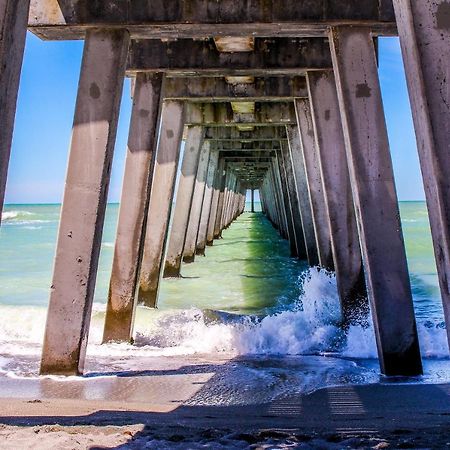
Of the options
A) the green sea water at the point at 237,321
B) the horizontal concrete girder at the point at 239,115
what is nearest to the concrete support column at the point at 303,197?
the green sea water at the point at 237,321

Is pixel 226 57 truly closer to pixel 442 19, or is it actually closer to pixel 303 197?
pixel 442 19

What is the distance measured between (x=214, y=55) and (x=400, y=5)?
12.7 feet

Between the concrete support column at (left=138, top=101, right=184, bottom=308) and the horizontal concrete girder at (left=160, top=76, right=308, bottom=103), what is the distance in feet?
2.19

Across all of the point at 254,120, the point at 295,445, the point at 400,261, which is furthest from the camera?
the point at 254,120

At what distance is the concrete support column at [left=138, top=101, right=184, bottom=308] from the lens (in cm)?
805

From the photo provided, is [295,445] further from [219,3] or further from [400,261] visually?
[219,3]

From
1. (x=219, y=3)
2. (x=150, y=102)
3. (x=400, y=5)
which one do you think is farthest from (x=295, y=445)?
(x=150, y=102)

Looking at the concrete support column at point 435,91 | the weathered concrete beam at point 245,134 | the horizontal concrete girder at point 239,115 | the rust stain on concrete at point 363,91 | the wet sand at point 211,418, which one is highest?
the weathered concrete beam at point 245,134

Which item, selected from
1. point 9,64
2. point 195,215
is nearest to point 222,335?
point 9,64

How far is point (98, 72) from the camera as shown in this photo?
430 cm

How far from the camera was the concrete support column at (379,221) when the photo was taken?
13.4ft

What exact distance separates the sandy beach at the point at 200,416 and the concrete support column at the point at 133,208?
1.40 m

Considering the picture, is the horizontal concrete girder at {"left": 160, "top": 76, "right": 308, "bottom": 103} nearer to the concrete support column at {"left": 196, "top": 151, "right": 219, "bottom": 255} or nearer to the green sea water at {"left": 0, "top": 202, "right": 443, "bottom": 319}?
the green sea water at {"left": 0, "top": 202, "right": 443, "bottom": 319}

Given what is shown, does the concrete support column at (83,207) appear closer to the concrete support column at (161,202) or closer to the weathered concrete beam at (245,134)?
the concrete support column at (161,202)
